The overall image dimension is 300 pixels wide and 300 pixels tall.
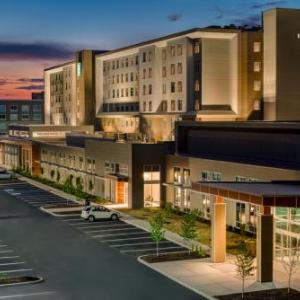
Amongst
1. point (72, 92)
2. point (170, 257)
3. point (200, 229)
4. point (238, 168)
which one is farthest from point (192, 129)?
point (72, 92)

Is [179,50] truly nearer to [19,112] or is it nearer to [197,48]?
[197,48]

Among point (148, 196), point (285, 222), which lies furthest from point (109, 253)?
point (148, 196)

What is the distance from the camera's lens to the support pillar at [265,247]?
32.1 meters

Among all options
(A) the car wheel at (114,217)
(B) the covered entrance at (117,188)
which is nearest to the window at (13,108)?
(B) the covered entrance at (117,188)

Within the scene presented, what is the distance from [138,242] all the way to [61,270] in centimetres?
959

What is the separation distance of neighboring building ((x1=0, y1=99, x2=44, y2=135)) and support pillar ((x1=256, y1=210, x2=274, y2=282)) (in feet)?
521

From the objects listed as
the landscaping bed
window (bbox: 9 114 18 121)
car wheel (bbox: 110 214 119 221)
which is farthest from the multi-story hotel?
window (bbox: 9 114 18 121)

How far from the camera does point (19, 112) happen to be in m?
188

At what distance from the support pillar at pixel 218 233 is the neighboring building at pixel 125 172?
83.0ft

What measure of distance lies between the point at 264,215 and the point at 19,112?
16268 centimetres

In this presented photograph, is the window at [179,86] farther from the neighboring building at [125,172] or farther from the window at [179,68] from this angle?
the neighboring building at [125,172]

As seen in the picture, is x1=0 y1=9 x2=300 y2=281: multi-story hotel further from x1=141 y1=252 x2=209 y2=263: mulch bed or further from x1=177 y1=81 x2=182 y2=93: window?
x1=141 y1=252 x2=209 y2=263: mulch bed

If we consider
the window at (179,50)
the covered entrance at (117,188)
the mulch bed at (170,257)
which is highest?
the window at (179,50)

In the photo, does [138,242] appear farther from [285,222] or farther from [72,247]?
[285,222]
